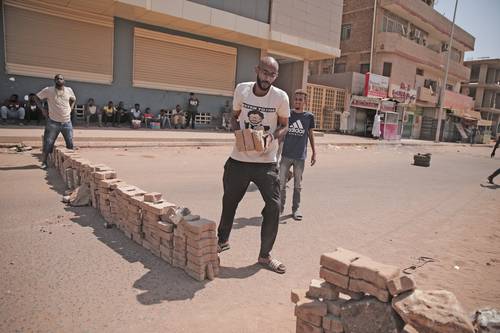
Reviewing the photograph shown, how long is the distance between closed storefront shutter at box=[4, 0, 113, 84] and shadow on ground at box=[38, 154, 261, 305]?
37.4 ft

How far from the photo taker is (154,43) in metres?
16.0

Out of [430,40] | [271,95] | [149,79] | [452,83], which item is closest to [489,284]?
[271,95]

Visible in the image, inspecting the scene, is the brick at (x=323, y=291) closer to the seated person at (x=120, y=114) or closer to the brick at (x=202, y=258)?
the brick at (x=202, y=258)

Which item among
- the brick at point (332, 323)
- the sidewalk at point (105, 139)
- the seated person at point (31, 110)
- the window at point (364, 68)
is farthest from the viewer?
the window at point (364, 68)

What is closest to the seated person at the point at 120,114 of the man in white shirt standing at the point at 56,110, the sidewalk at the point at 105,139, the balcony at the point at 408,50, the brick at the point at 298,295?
the sidewalk at the point at 105,139

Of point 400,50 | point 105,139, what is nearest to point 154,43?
point 105,139

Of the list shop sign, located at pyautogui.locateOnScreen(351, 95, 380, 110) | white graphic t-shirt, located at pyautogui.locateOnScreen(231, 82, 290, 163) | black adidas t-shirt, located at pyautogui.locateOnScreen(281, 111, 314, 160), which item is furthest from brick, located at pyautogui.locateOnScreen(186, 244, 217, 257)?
shop sign, located at pyautogui.locateOnScreen(351, 95, 380, 110)

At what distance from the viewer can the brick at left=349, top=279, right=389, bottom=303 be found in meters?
2.17

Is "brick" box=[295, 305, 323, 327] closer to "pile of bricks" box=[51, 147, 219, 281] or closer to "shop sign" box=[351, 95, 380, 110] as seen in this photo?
"pile of bricks" box=[51, 147, 219, 281]

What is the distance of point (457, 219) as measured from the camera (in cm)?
604

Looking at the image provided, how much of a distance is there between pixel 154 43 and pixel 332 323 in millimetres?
16018

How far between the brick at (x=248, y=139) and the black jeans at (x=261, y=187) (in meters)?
0.24

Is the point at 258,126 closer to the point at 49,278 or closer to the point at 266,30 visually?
the point at 49,278

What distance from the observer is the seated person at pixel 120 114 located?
14914mm
